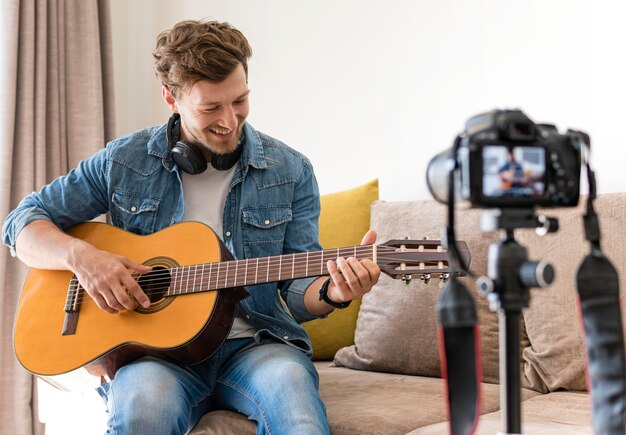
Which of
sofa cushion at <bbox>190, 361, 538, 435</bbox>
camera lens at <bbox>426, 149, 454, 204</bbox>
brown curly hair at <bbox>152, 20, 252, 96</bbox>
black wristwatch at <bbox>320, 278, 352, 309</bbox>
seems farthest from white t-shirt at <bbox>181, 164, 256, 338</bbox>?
camera lens at <bbox>426, 149, 454, 204</bbox>

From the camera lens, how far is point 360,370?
1969mm

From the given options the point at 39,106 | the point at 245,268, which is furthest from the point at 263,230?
the point at 39,106

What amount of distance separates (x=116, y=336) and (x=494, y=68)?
4.05 ft

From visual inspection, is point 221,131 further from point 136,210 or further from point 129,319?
point 129,319

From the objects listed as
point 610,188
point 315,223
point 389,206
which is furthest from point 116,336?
point 610,188

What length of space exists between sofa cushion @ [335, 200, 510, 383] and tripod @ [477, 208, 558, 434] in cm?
109

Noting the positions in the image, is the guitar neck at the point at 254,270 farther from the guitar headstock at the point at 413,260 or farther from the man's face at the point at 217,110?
the man's face at the point at 217,110

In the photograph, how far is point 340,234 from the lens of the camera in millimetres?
2193

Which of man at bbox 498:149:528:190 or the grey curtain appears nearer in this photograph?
man at bbox 498:149:528:190

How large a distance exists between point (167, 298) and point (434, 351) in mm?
661

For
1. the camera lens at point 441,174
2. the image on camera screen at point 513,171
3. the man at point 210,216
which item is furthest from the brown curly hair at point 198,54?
the image on camera screen at point 513,171

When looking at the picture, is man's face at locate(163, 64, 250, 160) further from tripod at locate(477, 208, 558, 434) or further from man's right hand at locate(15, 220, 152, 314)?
tripod at locate(477, 208, 558, 434)

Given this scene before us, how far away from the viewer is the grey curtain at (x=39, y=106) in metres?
Result: 2.56

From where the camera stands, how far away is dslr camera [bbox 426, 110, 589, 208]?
0.70 meters
